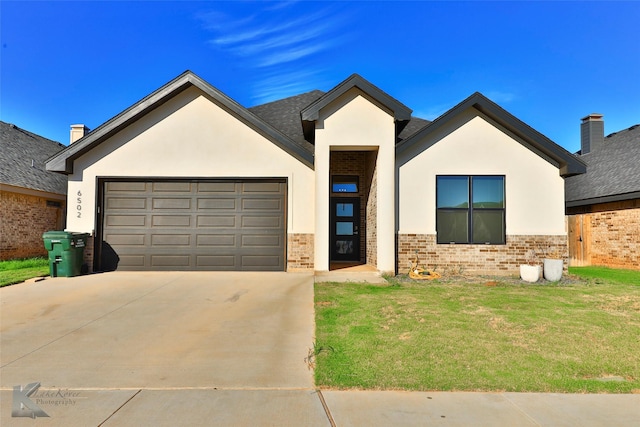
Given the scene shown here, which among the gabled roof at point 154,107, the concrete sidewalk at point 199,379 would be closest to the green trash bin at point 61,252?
the gabled roof at point 154,107

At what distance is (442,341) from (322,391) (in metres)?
2.00

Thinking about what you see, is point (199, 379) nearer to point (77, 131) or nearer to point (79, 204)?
point (79, 204)

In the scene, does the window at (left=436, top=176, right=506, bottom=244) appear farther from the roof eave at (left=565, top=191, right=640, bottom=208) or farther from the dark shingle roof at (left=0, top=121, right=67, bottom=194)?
the dark shingle roof at (left=0, top=121, right=67, bottom=194)

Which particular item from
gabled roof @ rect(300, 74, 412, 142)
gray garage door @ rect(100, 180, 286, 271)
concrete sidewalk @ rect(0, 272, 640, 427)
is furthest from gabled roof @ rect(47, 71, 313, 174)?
concrete sidewalk @ rect(0, 272, 640, 427)

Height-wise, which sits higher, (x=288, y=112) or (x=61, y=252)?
(x=288, y=112)

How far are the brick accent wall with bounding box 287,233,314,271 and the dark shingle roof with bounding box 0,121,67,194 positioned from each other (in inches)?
435

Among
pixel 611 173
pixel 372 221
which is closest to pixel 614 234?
pixel 611 173

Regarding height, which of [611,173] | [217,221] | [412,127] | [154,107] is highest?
[412,127]

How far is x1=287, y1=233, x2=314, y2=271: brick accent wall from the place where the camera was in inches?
414

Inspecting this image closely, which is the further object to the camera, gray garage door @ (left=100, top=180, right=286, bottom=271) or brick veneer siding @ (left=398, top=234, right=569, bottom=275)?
gray garage door @ (left=100, top=180, right=286, bottom=271)

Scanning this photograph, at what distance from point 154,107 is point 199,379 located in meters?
9.40

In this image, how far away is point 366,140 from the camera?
10.0 m

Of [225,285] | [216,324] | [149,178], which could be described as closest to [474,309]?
[216,324]

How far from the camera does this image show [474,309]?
248 inches
